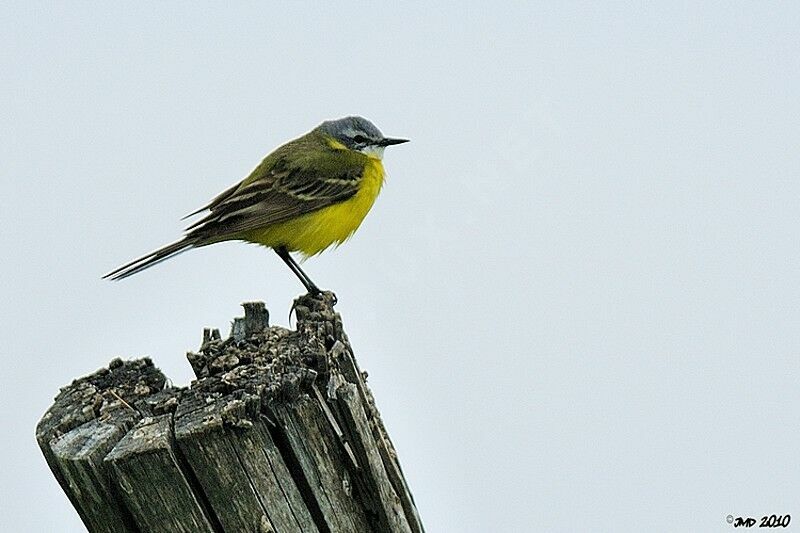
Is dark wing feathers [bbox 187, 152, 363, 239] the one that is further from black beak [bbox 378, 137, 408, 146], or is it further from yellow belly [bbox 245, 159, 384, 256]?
black beak [bbox 378, 137, 408, 146]

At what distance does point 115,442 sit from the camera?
3.93m

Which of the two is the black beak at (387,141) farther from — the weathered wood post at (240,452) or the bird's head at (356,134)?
the weathered wood post at (240,452)

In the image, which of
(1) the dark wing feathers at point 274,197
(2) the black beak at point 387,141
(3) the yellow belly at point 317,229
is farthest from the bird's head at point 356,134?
(3) the yellow belly at point 317,229

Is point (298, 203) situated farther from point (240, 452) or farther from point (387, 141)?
point (240, 452)

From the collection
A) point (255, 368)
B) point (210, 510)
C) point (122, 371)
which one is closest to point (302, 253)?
point (122, 371)

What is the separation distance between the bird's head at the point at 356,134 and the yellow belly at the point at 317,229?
73 cm

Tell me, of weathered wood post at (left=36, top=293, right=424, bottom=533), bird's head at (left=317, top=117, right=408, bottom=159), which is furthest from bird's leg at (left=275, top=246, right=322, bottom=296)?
weathered wood post at (left=36, top=293, right=424, bottom=533)

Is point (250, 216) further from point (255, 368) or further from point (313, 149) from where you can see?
point (255, 368)

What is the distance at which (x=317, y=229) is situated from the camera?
8.10 metres

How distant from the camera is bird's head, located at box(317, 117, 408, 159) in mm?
9078

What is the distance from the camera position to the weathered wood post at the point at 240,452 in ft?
12.1

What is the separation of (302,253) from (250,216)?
0.68 metres

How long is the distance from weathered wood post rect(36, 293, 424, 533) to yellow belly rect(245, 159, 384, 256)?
3475 mm

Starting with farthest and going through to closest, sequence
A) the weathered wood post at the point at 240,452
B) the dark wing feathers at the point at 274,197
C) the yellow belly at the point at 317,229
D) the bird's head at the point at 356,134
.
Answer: the bird's head at the point at 356,134 < the yellow belly at the point at 317,229 < the dark wing feathers at the point at 274,197 < the weathered wood post at the point at 240,452
